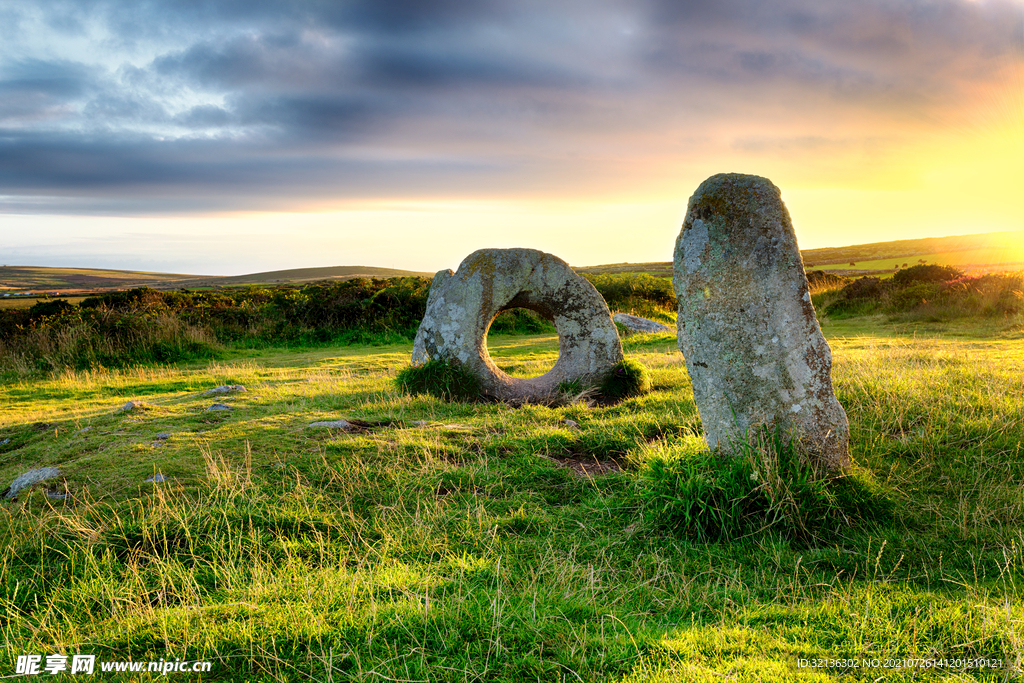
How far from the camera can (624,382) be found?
9961 millimetres

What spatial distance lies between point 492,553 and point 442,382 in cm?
521

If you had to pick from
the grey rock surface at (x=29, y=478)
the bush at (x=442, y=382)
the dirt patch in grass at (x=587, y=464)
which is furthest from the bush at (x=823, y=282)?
the grey rock surface at (x=29, y=478)

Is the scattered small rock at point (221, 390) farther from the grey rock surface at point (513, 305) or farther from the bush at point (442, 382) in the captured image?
the grey rock surface at point (513, 305)

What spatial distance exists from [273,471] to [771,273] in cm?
499

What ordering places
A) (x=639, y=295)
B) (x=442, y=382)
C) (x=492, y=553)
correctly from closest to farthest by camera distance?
(x=492, y=553) → (x=442, y=382) → (x=639, y=295)

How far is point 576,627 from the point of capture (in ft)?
10.3

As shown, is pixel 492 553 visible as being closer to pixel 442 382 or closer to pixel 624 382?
pixel 442 382

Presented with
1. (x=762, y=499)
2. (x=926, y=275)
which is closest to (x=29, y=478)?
(x=762, y=499)

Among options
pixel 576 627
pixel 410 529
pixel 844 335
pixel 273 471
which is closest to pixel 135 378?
pixel 273 471

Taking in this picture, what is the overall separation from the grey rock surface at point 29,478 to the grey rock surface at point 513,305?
5.20 metres

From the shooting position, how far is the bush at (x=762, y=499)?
448 centimetres

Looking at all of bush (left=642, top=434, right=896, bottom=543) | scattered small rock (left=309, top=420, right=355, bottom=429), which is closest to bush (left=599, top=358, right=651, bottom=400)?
scattered small rock (left=309, top=420, right=355, bottom=429)

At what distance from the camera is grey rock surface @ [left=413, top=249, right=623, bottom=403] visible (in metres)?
9.46

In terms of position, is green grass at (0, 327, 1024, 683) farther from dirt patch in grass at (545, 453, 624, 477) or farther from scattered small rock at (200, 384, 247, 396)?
scattered small rock at (200, 384, 247, 396)
